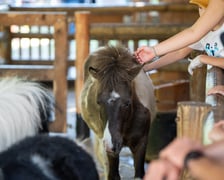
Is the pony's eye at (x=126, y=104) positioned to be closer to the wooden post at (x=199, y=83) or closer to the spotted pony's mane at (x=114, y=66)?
the spotted pony's mane at (x=114, y=66)

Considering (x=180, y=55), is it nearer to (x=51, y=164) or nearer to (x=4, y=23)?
(x=51, y=164)

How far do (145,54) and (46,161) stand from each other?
3.53ft

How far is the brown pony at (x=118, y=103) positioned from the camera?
2928 millimetres

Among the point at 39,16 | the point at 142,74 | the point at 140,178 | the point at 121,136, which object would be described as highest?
the point at 39,16

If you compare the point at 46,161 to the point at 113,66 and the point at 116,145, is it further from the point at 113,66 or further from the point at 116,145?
the point at 113,66

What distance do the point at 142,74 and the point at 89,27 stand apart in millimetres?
1970

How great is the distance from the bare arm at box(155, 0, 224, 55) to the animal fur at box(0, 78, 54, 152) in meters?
0.79

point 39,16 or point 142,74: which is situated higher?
point 39,16

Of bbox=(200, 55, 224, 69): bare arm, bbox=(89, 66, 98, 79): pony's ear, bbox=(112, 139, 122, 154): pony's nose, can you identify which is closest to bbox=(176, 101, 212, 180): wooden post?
bbox=(200, 55, 224, 69): bare arm

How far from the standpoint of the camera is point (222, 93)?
7.34ft

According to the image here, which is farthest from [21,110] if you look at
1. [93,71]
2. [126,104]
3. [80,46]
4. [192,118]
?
[80,46]

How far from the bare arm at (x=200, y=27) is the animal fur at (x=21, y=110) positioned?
2.58 ft

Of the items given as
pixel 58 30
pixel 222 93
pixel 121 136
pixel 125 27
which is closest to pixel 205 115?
pixel 222 93

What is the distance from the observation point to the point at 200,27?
2.49 metres
